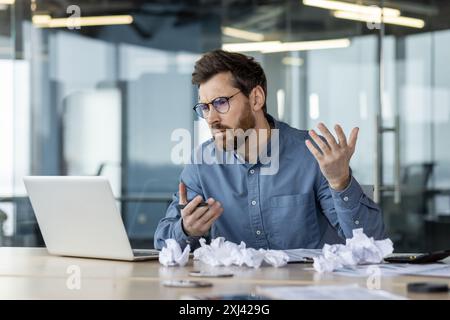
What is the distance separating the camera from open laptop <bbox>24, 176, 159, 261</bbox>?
230cm

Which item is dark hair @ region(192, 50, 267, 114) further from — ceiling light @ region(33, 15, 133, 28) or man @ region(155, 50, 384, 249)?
ceiling light @ region(33, 15, 133, 28)

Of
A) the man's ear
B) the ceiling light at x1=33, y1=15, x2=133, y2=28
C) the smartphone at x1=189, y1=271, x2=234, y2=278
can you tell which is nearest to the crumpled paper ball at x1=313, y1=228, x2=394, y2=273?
the smartphone at x1=189, y1=271, x2=234, y2=278

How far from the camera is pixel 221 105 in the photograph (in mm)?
2799

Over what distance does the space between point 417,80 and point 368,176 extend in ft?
2.16

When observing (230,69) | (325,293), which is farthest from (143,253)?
(325,293)

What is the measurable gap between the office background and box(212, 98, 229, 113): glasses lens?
262cm

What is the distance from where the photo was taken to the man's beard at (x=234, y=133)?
2777mm

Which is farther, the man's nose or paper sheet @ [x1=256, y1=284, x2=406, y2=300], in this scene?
the man's nose

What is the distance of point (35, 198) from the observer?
2.50 meters

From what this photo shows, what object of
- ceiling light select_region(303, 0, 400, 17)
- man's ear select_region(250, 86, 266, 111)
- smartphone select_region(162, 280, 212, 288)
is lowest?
smartphone select_region(162, 280, 212, 288)

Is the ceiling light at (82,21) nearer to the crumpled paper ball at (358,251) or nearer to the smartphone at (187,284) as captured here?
the crumpled paper ball at (358,251)

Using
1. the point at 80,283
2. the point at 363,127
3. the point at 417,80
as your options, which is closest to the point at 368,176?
the point at 363,127

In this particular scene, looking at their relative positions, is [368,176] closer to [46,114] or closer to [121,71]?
[121,71]

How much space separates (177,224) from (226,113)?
18.5 inches
